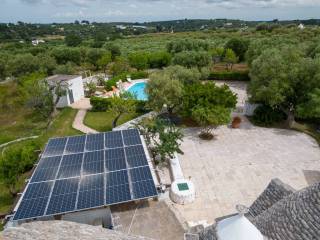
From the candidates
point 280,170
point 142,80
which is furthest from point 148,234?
point 142,80

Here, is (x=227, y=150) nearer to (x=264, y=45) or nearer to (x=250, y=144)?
(x=250, y=144)

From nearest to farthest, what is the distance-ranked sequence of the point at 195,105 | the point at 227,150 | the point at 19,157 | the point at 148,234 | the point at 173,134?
the point at 148,234 → the point at 19,157 → the point at 173,134 → the point at 227,150 → the point at 195,105

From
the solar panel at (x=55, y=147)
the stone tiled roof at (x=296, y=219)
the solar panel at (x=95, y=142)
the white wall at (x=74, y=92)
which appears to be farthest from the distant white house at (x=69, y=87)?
the stone tiled roof at (x=296, y=219)

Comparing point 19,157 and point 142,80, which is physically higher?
point 19,157

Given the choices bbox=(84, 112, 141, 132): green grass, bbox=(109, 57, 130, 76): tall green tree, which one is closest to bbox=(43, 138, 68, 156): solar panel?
bbox=(84, 112, 141, 132): green grass

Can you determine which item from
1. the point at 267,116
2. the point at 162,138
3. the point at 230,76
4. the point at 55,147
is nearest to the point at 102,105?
the point at 55,147

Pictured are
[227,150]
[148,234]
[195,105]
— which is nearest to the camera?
[148,234]

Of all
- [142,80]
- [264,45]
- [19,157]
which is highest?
[264,45]

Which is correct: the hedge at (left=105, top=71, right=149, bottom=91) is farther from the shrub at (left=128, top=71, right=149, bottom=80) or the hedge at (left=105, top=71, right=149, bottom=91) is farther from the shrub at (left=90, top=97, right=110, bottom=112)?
the shrub at (left=90, top=97, right=110, bottom=112)
